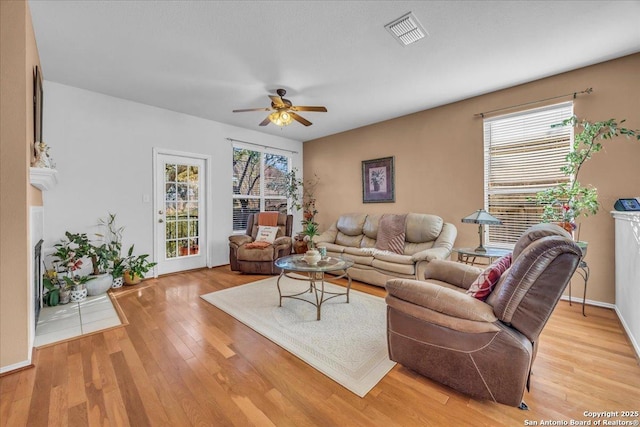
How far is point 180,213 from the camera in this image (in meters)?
4.25

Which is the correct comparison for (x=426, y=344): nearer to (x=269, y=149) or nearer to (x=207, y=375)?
(x=207, y=375)

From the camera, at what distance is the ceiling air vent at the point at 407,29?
2057 millimetres

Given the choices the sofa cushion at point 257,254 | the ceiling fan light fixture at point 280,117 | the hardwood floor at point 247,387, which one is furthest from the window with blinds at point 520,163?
the sofa cushion at point 257,254

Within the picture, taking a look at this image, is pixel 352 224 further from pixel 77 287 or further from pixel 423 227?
pixel 77 287

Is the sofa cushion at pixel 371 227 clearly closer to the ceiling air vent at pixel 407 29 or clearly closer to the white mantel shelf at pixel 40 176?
the ceiling air vent at pixel 407 29

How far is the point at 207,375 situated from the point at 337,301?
1565 mm

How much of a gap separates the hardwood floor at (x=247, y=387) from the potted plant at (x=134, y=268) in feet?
4.86

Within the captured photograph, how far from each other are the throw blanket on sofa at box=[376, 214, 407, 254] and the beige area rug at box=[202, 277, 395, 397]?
93cm

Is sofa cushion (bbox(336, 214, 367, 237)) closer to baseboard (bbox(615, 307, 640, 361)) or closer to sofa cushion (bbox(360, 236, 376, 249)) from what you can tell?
sofa cushion (bbox(360, 236, 376, 249))

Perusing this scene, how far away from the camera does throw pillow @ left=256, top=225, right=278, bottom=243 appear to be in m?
4.32

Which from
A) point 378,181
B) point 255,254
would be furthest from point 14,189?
point 378,181

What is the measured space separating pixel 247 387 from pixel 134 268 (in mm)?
2896

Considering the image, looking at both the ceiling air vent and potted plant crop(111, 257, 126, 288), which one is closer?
the ceiling air vent

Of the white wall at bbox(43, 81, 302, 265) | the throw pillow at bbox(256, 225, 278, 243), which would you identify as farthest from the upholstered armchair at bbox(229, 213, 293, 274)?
the white wall at bbox(43, 81, 302, 265)
